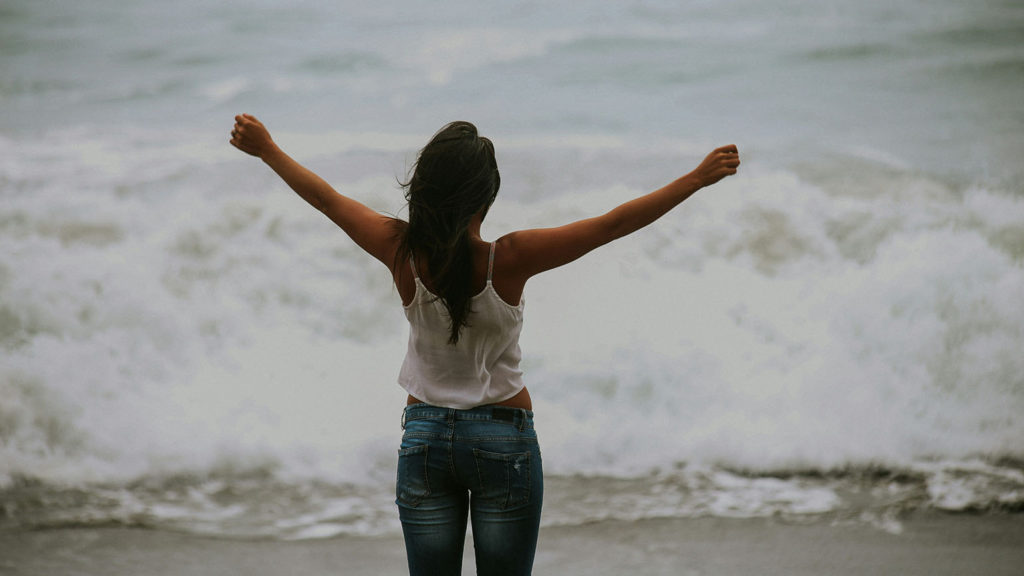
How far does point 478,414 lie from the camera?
57.3 inches

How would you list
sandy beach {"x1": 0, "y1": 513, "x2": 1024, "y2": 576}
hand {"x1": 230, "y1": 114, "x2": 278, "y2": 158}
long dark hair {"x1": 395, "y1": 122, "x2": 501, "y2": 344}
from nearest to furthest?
1. long dark hair {"x1": 395, "y1": 122, "x2": 501, "y2": 344}
2. hand {"x1": 230, "y1": 114, "x2": 278, "y2": 158}
3. sandy beach {"x1": 0, "y1": 513, "x2": 1024, "y2": 576}

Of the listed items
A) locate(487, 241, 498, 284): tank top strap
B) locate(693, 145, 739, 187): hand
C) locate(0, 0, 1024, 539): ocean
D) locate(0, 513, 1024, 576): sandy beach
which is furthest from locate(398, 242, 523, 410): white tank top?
locate(0, 0, 1024, 539): ocean

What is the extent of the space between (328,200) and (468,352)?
0.32 metres

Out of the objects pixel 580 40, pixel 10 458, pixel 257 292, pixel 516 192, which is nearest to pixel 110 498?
pixel 10 458

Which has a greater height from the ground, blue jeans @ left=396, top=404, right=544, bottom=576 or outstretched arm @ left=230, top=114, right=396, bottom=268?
outstretched arm @ left=230, top=114, right=396, bottom=268

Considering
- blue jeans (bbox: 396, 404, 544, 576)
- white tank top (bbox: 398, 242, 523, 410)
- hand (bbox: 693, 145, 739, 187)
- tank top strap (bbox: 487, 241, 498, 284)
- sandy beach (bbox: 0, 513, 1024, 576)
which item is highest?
hand (bbox: 693, 145, 739, 187)

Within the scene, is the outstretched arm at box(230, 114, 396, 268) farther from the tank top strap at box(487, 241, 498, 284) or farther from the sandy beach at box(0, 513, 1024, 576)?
the sandy beach at box(0, 513, 1024, 576)

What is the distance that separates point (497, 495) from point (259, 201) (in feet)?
13.2

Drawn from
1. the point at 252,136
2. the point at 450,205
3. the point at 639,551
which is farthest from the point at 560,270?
the point at 450,205

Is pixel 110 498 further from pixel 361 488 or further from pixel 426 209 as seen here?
pixel 426 209

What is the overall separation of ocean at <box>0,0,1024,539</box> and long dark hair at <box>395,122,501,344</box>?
1.77 metres

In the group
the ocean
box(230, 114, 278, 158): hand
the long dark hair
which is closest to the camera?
the long dark hair

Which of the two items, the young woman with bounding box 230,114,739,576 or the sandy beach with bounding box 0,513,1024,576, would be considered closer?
the young woman with bounding box 230,114,739,576

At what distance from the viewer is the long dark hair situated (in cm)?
141
